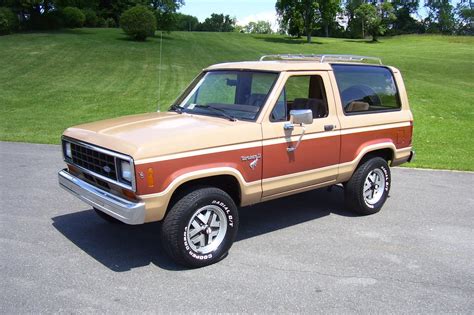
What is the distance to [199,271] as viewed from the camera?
185 inches

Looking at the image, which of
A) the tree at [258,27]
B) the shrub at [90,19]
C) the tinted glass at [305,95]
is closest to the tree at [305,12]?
the shrub at [90,19]

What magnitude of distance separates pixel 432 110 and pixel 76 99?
1374cm

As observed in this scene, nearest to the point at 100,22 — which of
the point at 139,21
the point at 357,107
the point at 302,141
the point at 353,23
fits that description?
the point at 139,21

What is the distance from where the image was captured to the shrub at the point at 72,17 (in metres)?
45.7

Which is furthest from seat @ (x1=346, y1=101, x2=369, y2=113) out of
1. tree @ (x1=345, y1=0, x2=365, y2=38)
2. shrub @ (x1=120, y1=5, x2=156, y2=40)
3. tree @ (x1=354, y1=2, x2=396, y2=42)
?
tree @ (x1=345, y1=0, x2=365, y2=38)

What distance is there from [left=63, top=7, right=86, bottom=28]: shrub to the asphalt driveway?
42.7 meters

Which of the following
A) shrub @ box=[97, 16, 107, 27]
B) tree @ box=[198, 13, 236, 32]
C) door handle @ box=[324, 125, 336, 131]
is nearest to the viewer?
door handle @ box=[324, 125, 336, 131]

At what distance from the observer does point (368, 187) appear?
6.55 m

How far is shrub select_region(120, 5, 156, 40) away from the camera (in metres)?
37.3

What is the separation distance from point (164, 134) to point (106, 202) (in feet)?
2.77

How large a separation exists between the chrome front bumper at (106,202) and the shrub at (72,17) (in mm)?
44694

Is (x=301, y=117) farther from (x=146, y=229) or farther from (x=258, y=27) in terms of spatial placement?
(x=258, y=27)

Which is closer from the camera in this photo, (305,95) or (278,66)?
(278,66)

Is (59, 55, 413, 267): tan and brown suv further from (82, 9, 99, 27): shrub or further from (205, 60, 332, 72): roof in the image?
(82, 9, 99, 27): shrub
